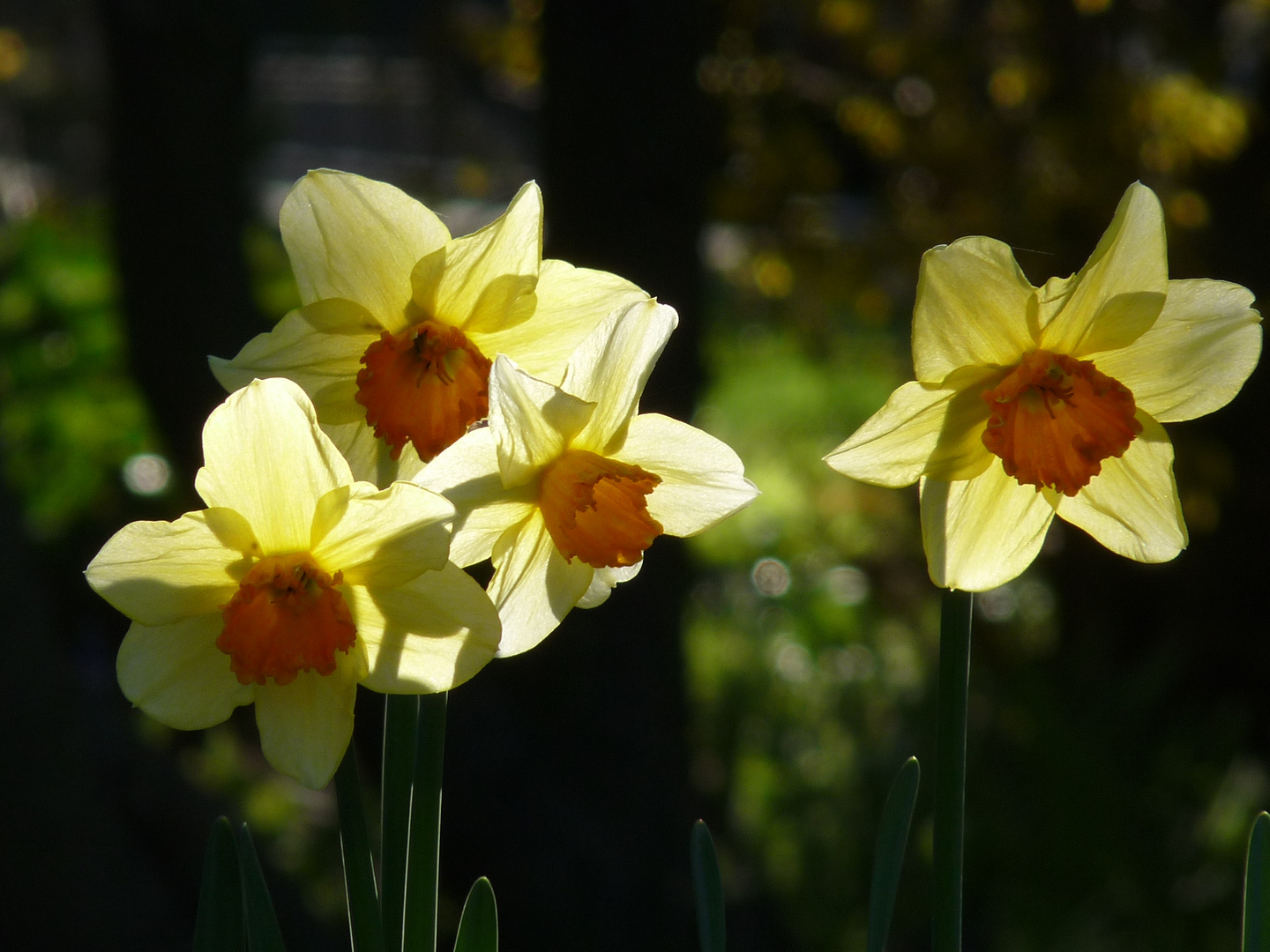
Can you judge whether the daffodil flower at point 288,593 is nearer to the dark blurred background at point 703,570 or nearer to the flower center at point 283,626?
the flower center at point 283,626

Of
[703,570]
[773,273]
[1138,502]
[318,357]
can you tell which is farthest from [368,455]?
[703,570]

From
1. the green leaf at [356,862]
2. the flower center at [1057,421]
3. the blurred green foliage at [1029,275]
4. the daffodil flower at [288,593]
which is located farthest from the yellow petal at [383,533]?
the blurred green foliage at [1029,275]

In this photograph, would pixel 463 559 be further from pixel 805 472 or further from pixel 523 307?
pixel 805 472

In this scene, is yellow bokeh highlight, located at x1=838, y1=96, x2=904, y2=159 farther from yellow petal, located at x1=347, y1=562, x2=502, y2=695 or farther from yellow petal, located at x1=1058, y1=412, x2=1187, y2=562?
yellow petal, located at x1=347, y1=562, x2=502, y2=695

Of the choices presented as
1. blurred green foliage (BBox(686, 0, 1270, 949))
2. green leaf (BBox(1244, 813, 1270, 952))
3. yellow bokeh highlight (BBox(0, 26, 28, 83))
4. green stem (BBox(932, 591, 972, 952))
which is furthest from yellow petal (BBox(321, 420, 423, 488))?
yellow bokeh highlight (BBox(0, 26, 28, 83))

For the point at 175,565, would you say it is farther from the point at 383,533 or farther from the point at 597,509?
the point at 597,509
